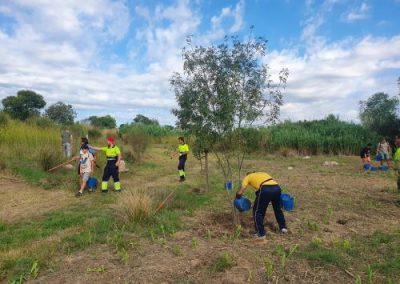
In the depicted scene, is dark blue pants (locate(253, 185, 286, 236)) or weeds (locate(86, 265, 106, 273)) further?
dark blue pants (locate(253, 185, 286, 236))

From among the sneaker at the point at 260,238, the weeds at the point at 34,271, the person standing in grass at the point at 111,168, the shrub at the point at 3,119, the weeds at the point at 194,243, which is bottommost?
the weeds at the point at 34,271

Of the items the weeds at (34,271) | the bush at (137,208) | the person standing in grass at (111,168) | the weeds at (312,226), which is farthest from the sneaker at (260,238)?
the person standing in grass at (111,168)

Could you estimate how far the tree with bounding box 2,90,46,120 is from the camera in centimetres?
3781

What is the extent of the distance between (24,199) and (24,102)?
106 ft

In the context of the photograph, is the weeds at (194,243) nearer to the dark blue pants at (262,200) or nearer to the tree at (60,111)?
the dark blue pants at (262,200)

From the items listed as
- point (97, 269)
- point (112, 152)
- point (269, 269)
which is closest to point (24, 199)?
point (112, 152)

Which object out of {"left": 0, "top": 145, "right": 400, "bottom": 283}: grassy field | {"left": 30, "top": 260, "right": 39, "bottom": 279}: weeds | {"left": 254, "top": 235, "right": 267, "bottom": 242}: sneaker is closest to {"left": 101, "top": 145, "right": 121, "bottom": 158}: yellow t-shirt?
{"left": 0, "top": 145, "right": 400, "bottom": 283}: grassy field

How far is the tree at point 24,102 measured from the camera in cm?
3781

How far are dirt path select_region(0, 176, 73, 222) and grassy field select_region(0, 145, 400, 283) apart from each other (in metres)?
0.03

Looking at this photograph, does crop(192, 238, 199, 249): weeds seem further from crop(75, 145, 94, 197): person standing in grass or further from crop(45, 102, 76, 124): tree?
crop(45, 102, 76, 124): tree

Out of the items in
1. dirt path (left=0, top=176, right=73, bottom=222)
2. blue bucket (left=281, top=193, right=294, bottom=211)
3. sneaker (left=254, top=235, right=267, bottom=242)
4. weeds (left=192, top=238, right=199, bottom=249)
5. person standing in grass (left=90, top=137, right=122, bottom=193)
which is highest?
person standing in grass (left=90, top=137, right=122, bottom=193)

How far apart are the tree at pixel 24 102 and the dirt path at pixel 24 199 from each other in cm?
2589

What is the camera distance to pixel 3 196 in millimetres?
10984

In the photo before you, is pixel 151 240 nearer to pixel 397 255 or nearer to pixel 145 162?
pixel 397 255
